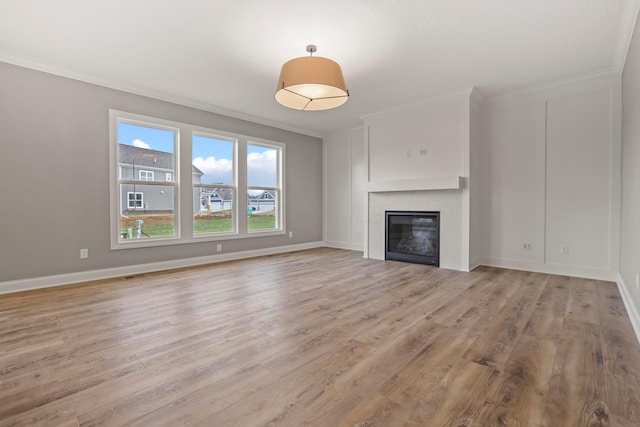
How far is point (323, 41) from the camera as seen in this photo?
3.15 m

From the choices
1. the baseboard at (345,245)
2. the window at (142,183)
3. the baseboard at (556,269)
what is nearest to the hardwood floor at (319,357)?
the baseboard at (556,269)

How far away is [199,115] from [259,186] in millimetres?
1678

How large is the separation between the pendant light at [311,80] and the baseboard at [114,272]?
10.5ft

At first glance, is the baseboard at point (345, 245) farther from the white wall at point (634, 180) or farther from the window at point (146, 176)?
the white wall at point (634, 180)

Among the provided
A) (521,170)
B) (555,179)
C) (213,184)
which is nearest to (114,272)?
(213,184)

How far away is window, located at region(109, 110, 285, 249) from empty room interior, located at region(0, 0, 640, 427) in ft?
0.11

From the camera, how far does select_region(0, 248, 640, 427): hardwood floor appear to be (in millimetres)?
1478

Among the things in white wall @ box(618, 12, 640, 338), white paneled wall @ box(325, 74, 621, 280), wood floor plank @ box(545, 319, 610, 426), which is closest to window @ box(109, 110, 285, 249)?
white paneled wall @ box(325, 74, 621, 280)

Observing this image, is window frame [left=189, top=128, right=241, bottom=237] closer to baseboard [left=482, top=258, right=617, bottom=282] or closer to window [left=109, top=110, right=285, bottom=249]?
window [left=109, top=110, right=285, bottom=249]

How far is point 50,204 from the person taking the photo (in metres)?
3.75

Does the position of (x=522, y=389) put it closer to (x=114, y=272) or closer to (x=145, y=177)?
(x=114, y=272)

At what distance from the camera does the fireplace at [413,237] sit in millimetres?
4961

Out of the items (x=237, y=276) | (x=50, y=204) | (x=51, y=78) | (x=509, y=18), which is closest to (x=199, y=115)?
(x=51, y=78)

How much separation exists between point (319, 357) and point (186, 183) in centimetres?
397
